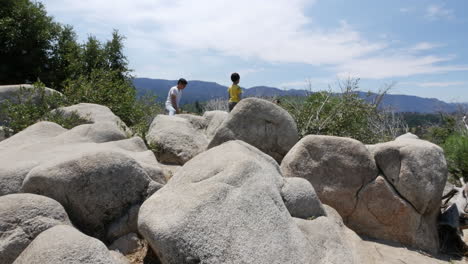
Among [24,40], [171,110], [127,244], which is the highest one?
[24,40]

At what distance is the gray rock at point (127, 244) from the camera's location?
161 inches

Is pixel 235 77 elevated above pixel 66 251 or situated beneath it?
elevated above

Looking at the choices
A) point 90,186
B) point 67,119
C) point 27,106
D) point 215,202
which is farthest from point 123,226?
point 27,106

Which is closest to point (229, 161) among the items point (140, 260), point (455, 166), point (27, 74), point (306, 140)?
point (140, 260)

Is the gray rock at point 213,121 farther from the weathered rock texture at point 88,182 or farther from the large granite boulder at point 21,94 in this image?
the weathered rock texture at point 88,182

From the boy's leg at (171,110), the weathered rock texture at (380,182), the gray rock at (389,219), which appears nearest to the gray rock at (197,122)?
the boy's leg at (171,110)

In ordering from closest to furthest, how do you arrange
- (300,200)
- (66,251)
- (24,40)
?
(66,251) → (300,200) → (24,40)

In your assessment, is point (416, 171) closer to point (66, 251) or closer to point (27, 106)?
point (66, 251)

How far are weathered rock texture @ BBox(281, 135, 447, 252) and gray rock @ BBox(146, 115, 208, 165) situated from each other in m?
2.62

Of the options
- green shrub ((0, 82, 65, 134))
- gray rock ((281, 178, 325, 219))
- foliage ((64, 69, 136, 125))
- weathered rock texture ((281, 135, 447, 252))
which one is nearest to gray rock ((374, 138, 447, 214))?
weathered rock texture ((281, 135, 447, 252))

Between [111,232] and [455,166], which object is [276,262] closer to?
[111,232]

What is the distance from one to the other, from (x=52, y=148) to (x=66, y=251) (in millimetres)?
3012

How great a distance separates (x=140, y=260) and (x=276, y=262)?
151cm

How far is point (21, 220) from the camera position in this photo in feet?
11.2
